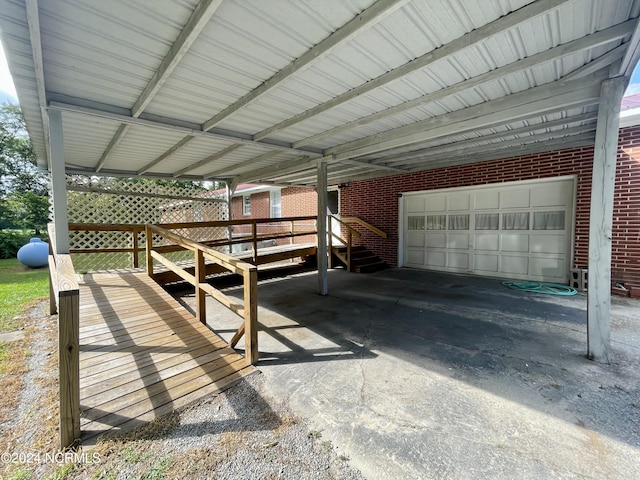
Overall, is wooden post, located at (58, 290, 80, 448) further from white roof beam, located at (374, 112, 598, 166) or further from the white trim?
the white trim

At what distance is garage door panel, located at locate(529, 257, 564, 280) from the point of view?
5828 mm

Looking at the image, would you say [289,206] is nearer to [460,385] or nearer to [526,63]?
[526,63]

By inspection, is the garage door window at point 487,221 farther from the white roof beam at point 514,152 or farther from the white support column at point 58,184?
the white support column at point 58,184

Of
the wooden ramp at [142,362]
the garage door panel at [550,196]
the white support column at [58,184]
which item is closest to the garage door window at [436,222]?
the garage door panel at [550,196]

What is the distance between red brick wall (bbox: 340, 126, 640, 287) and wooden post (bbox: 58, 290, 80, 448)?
24.4 feet

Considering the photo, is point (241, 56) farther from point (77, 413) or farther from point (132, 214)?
point (132, 214)

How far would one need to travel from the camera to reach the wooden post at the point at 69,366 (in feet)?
5.49

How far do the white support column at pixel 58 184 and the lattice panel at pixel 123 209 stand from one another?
4.83 metres

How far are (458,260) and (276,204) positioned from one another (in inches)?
300

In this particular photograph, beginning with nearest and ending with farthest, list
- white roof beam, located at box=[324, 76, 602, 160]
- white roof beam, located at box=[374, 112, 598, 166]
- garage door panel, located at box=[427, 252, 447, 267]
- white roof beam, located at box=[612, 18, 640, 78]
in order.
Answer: white roof beam, located at box=[612, 18, 640, 78] → white roof beam, located at box=[324, 76, 602, 160] → white roof beam, located at box=[374, 112, 598, 166] → garage door panel, located at box=[427, 252, 447, 267]

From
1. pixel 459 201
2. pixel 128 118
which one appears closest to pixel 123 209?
pixel 128 118

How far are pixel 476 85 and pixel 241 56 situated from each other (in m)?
2.22

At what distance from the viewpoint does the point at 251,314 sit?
272 centimetres

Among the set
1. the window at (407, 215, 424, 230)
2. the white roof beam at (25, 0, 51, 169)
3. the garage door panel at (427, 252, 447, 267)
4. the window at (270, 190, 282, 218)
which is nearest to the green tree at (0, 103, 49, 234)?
the window at (270, 190, 282, 218)
